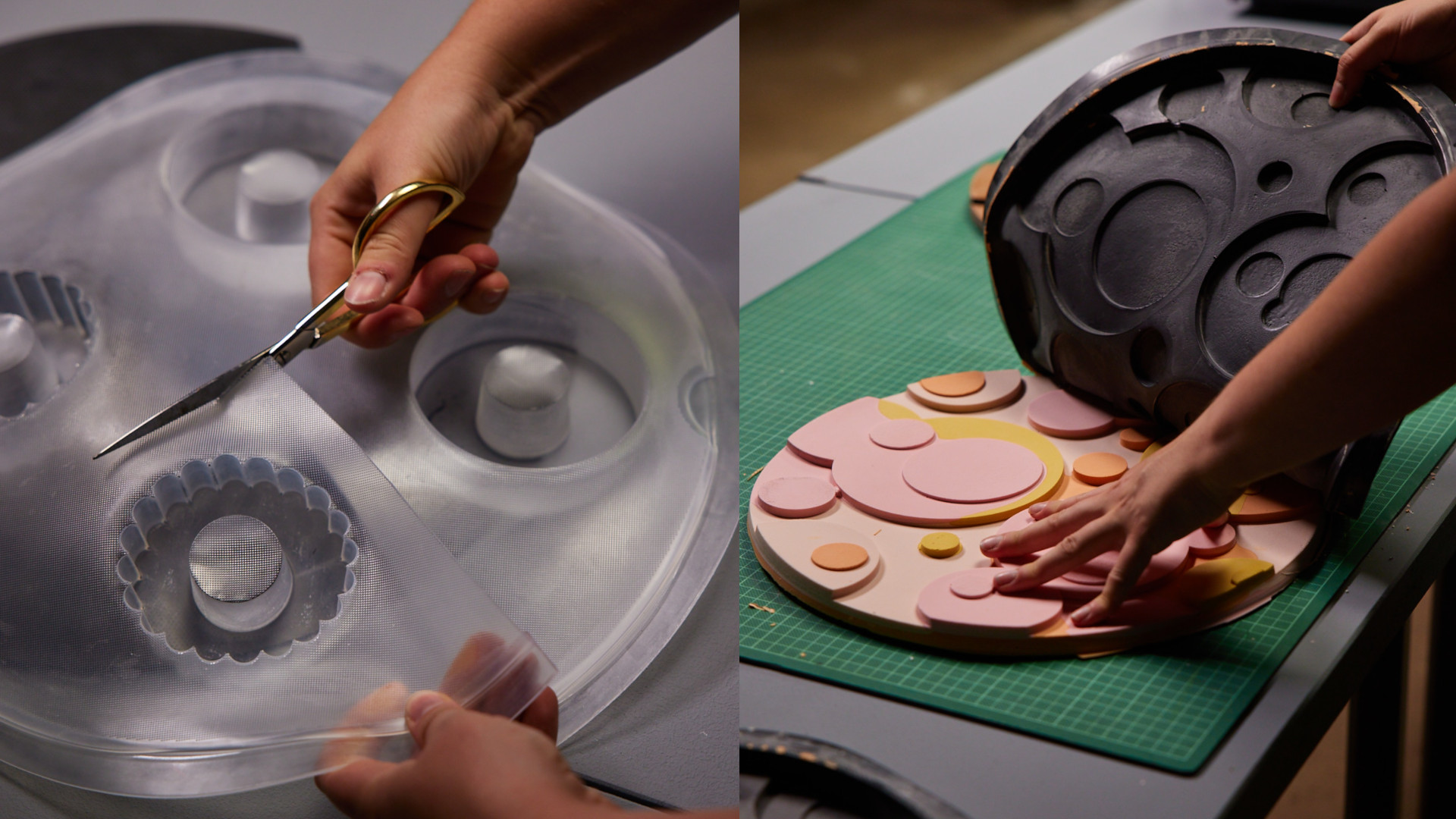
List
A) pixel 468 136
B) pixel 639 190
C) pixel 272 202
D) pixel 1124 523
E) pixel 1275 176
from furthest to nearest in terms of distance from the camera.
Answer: pixel 639 190
pixel 272 202
pixel 468 136
pixel 1275 176
pixel 1124 523

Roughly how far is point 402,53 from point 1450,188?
1001 millimetres

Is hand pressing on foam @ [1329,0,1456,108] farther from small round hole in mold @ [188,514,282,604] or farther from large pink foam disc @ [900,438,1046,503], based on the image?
small round hole in mold @ [188,514,282,604]

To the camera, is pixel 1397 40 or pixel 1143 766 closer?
pixel 1143 766

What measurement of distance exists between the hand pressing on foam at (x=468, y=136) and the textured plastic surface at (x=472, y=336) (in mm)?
36

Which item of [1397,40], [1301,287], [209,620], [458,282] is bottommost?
[209,620]

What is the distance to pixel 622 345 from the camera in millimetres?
817

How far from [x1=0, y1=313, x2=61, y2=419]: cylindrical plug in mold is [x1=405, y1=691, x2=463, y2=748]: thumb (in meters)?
0.35

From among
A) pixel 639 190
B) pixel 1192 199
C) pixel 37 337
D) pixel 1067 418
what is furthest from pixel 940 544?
pixel 37 337

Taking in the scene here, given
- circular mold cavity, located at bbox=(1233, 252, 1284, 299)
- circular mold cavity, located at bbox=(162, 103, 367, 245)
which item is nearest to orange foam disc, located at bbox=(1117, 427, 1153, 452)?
circular mold cavity, located at bbox=(1233, 252, 1284, 299)

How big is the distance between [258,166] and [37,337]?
0.23 metres

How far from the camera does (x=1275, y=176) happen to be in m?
0.69

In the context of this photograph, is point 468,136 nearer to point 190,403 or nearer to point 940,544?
point 190,403

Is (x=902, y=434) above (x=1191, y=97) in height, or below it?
below

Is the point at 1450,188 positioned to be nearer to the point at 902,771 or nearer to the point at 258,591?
the point at 902,771
